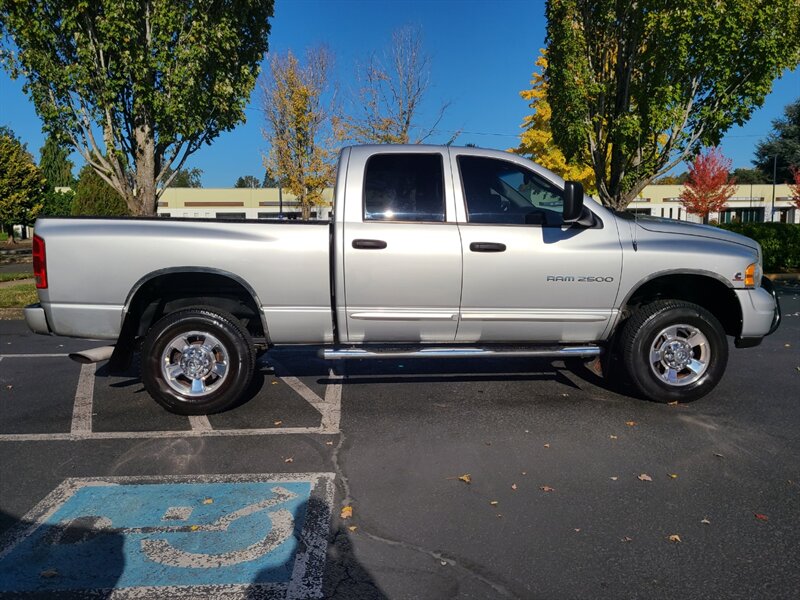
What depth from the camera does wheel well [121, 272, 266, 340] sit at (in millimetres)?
5297

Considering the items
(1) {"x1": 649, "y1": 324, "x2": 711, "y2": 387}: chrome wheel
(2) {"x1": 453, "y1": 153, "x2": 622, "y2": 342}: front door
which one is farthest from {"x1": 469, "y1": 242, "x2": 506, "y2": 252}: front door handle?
(1) {"x1": 649, "y1": 324, "x2": 711, "y2": 387}: chrome wheel

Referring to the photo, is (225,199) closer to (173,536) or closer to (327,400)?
(327,400)

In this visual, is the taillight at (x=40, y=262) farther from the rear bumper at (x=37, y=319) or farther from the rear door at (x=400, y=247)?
the rear door at (x=400, y=247)

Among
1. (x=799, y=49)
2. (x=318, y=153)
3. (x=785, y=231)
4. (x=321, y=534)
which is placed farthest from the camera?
(x=318, y=153)

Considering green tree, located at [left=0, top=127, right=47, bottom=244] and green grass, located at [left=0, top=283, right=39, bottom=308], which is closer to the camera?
green grass, located at [left=0, top=283, right=39, bottom=308]

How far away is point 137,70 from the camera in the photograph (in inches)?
447

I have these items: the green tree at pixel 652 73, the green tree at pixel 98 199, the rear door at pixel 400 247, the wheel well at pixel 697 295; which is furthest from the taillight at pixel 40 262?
the green tree at pixel 98 199

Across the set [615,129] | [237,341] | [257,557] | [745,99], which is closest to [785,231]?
[745,99]

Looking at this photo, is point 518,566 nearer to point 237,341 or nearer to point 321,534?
point 321,534

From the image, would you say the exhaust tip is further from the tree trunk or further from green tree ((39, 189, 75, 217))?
green tree ((39, 189, 75, 217))

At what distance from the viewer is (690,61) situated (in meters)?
12.1

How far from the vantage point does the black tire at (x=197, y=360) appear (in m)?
5.12

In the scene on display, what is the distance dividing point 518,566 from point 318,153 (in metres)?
24.2

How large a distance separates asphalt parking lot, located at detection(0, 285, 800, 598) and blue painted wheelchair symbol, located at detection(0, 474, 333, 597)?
0.01 meters
